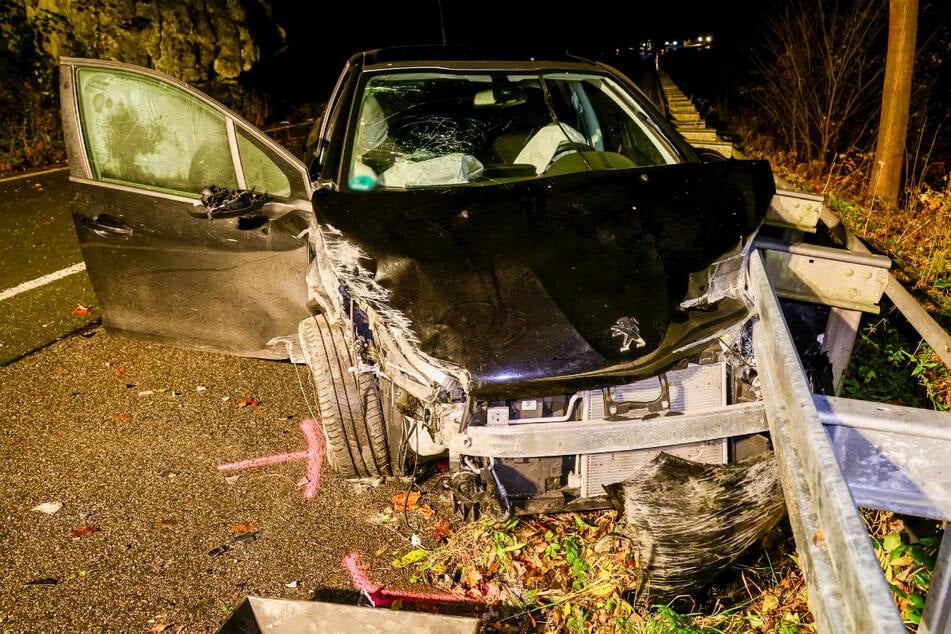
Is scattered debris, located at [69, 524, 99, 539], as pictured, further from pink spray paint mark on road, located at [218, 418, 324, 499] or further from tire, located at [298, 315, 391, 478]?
tire, located at [298, 315, 391, 478]

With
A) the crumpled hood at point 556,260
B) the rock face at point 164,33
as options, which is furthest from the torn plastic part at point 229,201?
the rock face at point 164,33

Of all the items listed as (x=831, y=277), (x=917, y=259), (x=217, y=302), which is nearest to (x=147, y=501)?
(x=217, y=302)

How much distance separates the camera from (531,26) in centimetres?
4097

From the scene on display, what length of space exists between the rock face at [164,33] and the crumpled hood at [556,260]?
1238cm

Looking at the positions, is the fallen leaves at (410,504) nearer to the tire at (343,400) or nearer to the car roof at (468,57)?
the tire at (343,400)

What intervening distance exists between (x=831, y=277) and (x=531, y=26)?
43.0 metres

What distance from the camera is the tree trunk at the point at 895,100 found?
5.73 meters

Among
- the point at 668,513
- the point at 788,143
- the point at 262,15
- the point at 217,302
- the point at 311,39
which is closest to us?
the point at 668,513

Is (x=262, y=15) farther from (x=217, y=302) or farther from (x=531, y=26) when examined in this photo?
(x=531, y=26)

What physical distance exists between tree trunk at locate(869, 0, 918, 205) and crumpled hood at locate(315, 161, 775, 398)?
455 cm

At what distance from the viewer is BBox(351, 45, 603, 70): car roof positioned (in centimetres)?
344

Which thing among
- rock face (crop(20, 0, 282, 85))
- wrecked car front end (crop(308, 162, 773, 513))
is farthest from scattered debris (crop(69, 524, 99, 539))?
rock face (crop(20, 0, 282, 85))

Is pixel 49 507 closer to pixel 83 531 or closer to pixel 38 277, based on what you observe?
pixel 83 531

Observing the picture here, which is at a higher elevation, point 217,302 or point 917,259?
point 217,302
